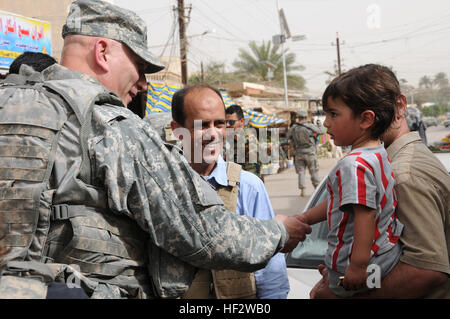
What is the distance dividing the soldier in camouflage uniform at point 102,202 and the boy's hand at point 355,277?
31cm

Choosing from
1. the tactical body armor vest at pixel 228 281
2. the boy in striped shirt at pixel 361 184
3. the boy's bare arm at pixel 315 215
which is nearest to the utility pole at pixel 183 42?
the tactical body armor vest at pixel 228 281

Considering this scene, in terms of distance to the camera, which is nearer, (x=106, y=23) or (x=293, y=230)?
(x=106, y=23)

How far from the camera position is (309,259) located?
2.74 metres

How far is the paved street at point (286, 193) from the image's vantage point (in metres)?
9.20

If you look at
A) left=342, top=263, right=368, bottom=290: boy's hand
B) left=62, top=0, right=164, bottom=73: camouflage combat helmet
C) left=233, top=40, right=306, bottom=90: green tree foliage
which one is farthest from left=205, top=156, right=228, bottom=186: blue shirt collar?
left=233, top=40, right=306, bottom=90: green tree foliage

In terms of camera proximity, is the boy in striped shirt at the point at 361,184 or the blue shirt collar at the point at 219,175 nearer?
the boy in striped shirt at the point at 361,184

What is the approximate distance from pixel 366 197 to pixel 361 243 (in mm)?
169

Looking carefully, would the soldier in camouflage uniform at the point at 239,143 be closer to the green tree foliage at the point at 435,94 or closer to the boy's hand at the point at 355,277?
the boy's hand at the point at 355,277

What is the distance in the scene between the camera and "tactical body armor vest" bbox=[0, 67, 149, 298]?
54.5 inches

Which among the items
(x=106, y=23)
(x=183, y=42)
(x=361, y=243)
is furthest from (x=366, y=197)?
(x=183, y=42)

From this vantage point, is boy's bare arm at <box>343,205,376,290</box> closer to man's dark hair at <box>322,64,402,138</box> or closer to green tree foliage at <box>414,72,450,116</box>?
man's dark hair at <box>322,64,402,138</box>

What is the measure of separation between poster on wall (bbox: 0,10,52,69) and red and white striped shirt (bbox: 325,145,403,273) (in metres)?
10.2

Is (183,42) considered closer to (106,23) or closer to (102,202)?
(106,23)
